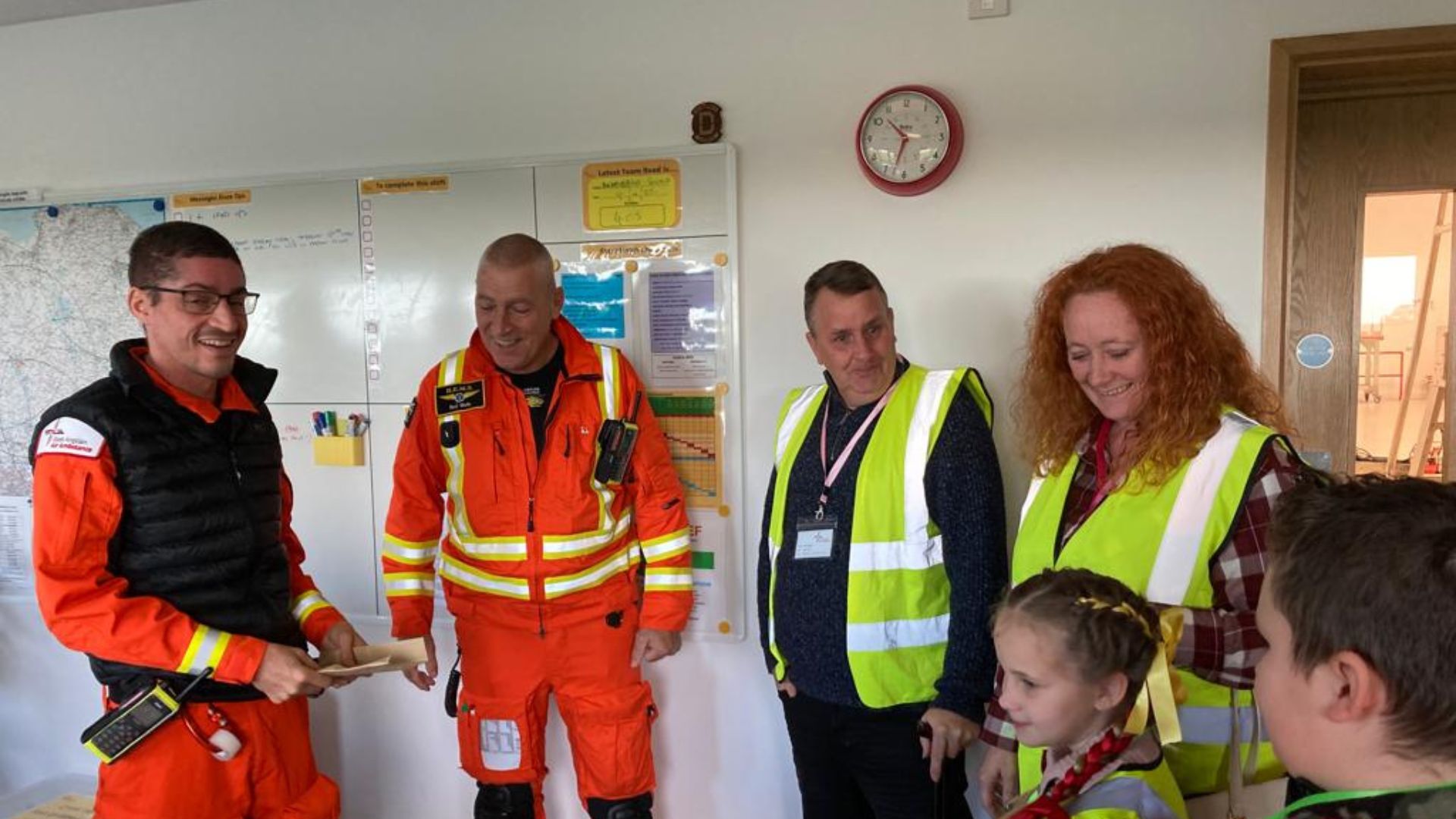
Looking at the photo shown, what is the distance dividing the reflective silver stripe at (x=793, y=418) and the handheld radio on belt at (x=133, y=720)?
3.84 ft

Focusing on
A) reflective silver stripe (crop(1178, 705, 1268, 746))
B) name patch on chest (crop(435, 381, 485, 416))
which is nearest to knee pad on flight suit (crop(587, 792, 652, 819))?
name patch on chest (crop(435, 381, 485, 416))

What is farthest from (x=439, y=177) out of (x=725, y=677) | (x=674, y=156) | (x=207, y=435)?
(x=725, y=677)

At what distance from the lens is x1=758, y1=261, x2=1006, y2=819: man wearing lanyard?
1.61 metres

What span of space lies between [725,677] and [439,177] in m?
1.66

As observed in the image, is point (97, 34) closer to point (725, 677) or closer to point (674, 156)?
point (674, 156)

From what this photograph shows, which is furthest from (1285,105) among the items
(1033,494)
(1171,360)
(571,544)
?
(571,544)

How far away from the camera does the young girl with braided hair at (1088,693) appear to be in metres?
1.05

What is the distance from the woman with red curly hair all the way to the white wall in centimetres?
68

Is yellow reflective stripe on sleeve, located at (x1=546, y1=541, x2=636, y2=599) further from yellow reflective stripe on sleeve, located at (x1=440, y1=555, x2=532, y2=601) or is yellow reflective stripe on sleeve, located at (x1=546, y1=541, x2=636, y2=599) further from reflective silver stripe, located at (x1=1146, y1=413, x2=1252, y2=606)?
reflective silver stripe, located at (x1=1146, y1=413, x2=1252, y2=606)

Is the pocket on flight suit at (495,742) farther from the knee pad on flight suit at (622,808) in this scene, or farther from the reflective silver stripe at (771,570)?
the reflective silver stripe at (771,570)

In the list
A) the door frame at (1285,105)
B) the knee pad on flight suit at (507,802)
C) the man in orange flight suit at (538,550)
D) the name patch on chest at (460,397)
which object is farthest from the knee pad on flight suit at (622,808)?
the door frame at (1285,105)

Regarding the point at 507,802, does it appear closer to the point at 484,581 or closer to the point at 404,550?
the point at 484,581

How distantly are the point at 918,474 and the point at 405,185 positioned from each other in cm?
174

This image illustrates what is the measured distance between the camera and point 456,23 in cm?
240
